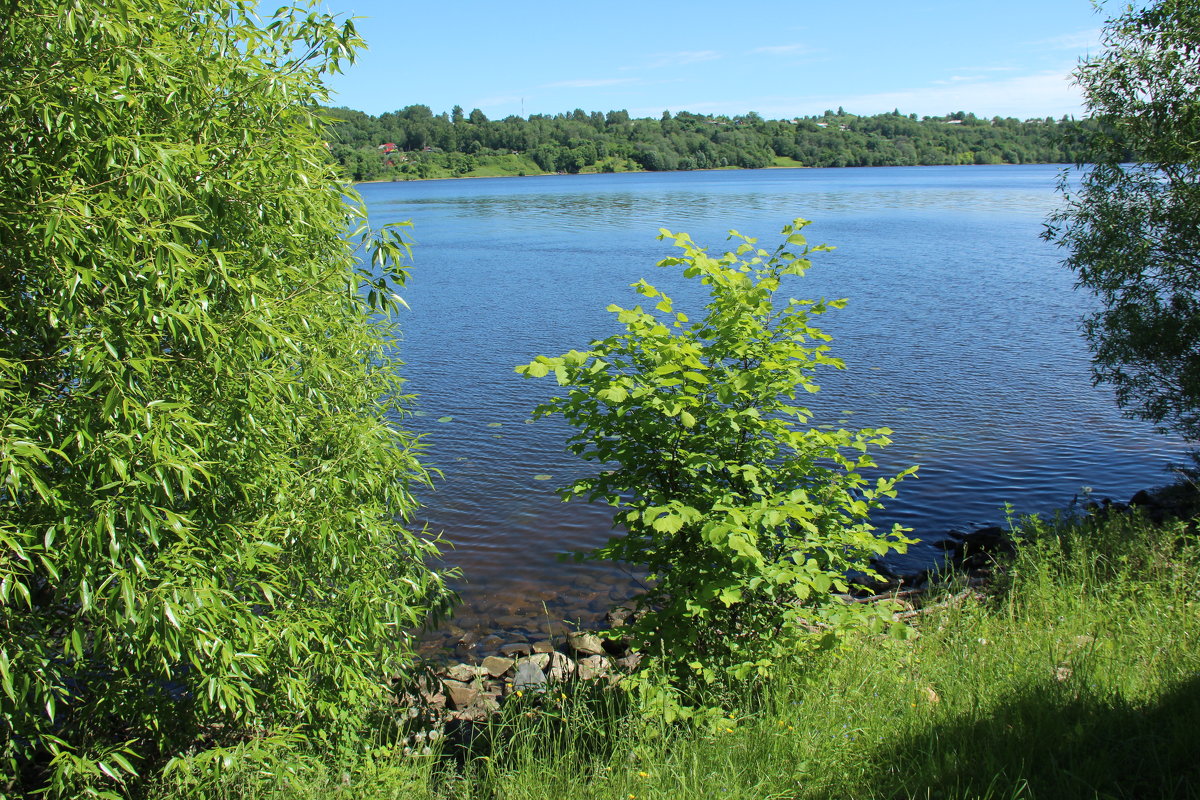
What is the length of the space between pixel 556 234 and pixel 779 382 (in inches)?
2094

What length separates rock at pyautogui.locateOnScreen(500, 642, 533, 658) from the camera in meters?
10.7

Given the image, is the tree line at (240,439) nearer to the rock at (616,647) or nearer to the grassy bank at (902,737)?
the grassy bank at (902,737)

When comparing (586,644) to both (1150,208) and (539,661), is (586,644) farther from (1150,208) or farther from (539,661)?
(1150,208)

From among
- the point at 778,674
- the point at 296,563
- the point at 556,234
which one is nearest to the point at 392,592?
the point at 296,563

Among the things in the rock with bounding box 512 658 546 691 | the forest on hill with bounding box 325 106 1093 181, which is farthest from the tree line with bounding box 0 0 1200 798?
the forest on hill with bounding box 325 106 1093 181

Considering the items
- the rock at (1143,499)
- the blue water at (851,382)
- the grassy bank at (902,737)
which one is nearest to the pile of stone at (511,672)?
the blue water at (851,382)

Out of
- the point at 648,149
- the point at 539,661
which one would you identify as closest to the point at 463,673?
the point at 539,661

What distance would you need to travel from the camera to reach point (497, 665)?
10.3m

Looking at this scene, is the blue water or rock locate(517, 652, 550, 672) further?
the blue water

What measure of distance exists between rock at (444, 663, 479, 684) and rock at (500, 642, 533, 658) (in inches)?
28.4

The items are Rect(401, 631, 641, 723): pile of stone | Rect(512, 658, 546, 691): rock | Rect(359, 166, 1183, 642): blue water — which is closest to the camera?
Rect(401, 631, 641, 723): pile of stone

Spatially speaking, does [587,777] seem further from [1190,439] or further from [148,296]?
[1190,439]

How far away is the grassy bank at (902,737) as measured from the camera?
187 inches

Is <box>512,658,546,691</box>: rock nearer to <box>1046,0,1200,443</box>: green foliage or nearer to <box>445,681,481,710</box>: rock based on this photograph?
<box>445,681,481,710</box>: rock
